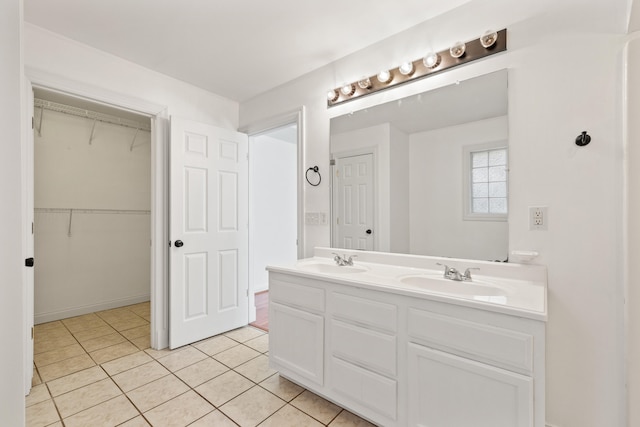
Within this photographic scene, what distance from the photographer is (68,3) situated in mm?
1741

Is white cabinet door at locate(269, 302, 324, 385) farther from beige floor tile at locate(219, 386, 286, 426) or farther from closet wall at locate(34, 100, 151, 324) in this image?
closet wall at locate(34, 100, 151, 324)

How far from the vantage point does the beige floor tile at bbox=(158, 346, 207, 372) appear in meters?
2.28

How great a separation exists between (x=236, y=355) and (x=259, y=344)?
26 centimetres

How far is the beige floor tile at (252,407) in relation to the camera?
169cm

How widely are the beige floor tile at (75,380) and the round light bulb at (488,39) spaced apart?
3.29 m

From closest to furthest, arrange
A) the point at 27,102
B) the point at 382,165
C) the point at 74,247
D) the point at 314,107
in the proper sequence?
the point at 27,102
the point at 382,165
the point at 314,107
the point at 74,247

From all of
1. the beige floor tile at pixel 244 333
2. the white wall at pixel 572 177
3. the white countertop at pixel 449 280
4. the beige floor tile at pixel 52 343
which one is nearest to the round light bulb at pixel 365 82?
the white wall at pixel 572 177

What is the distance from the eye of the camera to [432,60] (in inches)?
73.2

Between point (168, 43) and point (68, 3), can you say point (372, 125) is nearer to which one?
point (168, 43)

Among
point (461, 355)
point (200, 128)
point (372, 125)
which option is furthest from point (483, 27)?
point (200, 128)

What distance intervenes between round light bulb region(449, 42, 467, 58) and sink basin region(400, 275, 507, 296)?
1.33 meters

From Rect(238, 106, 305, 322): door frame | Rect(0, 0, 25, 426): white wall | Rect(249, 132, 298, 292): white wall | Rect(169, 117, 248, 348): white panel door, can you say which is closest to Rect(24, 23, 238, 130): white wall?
Rect(169, 117, 248, 348): white panel door

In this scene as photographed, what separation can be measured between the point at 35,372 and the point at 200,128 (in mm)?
2233

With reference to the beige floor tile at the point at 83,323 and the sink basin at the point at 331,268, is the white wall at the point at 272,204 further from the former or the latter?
the sink basin at the point at 331,268
